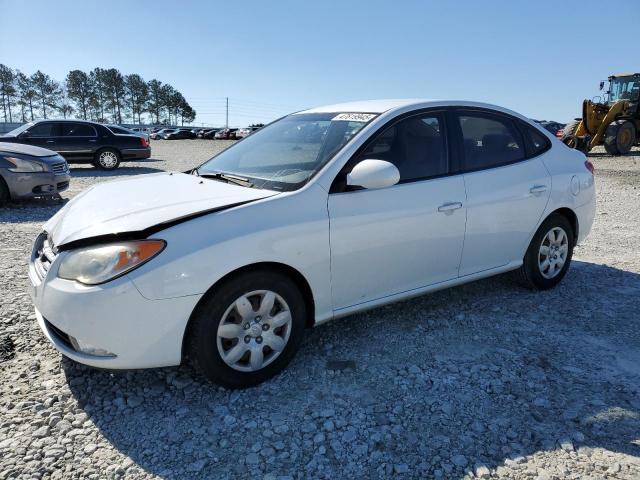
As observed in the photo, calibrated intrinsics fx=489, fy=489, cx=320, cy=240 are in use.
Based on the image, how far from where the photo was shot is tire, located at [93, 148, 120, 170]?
48.1 feet

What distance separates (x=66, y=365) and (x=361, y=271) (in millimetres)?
1930

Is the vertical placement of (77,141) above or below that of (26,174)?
above

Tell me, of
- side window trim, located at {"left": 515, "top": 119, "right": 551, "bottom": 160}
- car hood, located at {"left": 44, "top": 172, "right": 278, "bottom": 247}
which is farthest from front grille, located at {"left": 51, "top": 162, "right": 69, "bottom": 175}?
side window trim, located at {"left": 515, "top": 119, "right": 551, "bottom": 160}

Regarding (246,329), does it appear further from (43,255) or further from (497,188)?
(497,188)

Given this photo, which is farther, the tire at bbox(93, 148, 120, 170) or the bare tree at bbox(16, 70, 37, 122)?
the bare tree at bbox(16, 70, 37, 122)

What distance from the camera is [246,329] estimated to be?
276 centimetres

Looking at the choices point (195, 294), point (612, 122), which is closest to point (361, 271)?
point (195, 294)

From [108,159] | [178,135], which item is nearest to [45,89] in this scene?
[178,135]

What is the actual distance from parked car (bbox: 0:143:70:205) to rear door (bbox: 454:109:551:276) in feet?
23.5

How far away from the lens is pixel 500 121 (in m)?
4.07

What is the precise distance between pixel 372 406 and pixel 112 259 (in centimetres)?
158

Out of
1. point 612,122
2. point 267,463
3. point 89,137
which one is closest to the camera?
point 267,463

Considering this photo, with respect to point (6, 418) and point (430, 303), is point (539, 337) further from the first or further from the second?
point (6, 418)

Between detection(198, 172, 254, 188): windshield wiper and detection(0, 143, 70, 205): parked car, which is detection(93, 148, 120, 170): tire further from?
detection(198, 172, 254, 188): windshield wiper
